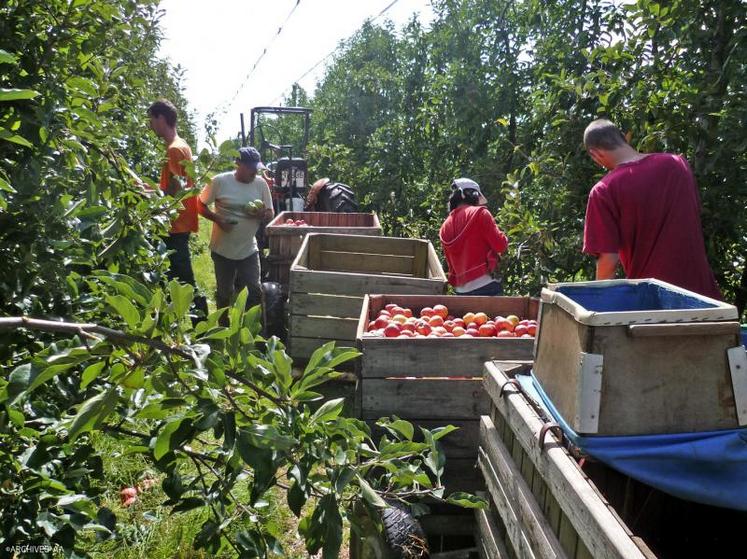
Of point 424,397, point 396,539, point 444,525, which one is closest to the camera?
point 396,539

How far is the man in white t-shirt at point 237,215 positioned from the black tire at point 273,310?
24 cm

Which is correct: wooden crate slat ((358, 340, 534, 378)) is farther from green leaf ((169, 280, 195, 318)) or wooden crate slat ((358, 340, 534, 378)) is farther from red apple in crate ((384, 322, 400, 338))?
green leaf ((169, 280, 195, 318))

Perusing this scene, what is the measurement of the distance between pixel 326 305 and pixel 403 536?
2781 millimetres

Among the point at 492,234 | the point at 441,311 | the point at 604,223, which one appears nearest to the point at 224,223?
the point at 492,234

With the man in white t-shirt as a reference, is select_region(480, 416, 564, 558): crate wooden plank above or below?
below

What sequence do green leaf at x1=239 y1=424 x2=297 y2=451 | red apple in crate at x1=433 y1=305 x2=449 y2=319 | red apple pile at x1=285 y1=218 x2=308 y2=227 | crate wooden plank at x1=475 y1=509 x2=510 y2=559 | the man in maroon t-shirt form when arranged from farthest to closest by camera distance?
red apple pile at x1=285 y1=218 x2=308 y2=227, red apple in crate at x1=433 y1=305 x2=449 y2=319, the man in maroon t-shirt, crate wooden plank at x1=475 y1=509 x2=510 y2=559, green leaf at x1=239 y1=424 x2=297 y2=451

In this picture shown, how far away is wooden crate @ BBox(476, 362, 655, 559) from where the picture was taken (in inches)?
52.2

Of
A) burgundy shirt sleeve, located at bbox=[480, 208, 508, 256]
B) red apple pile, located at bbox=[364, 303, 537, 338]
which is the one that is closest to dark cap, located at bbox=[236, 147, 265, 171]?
burgundy shirt sleeve, located at bbox=[480, 208, 508, 256]

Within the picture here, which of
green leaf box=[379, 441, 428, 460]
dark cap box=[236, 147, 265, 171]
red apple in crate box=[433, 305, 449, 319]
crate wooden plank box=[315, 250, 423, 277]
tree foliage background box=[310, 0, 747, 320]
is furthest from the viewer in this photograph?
crate wooden plank box=[315, 250, 423, 277]

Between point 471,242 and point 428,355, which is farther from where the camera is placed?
point 471,242

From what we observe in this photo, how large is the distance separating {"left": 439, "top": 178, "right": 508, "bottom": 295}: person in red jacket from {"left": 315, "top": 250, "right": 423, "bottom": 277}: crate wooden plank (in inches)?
54.6

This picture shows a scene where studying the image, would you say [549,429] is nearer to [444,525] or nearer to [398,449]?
[398,449]

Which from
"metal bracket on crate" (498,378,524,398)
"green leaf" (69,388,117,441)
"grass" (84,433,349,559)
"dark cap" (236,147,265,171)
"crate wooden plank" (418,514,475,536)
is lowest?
"grass" (84,433,349,559)

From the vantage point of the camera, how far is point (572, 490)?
147 centimetres
